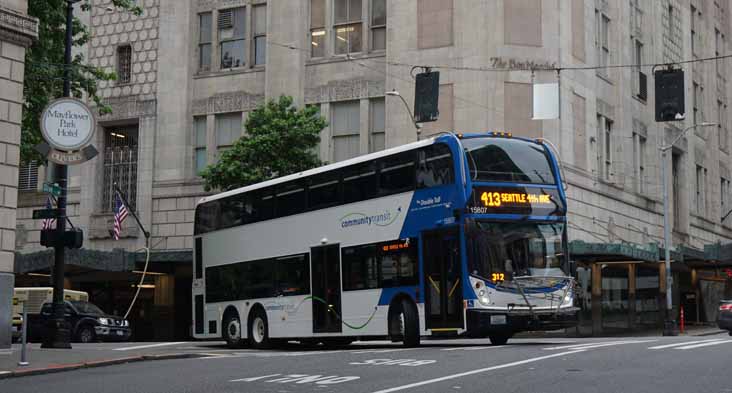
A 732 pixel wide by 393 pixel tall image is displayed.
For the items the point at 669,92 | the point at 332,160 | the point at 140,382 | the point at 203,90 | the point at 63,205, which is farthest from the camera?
the point at 203,90

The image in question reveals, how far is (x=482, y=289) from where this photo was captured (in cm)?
2188

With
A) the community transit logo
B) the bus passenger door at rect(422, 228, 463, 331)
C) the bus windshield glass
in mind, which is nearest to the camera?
the bus passenger door at rect(422, 228, 463, 331)

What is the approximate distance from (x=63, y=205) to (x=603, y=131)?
28251 mm

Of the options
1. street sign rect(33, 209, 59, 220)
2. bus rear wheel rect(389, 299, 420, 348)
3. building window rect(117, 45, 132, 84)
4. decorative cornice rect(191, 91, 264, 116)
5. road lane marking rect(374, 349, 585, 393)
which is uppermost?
building window rect(117, 45, 132, 84)

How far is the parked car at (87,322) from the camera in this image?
118 feet

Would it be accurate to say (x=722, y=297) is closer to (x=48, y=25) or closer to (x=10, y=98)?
(x=48, y=25)

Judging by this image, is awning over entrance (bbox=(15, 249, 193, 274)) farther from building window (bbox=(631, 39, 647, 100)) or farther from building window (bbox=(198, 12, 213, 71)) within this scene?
building window (bbox=(631, 39, 647, 100))

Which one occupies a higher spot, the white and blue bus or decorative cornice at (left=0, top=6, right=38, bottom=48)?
decorative cornice at (left=0, top=6, right=38, bottom=48)

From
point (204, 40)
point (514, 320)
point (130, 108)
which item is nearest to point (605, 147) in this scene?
point (204, 40)

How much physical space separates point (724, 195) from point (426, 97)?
127 ft

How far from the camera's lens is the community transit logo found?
23.8m

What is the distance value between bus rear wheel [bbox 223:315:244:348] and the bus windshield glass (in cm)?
1002

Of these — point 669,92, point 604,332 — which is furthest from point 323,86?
point 669,92

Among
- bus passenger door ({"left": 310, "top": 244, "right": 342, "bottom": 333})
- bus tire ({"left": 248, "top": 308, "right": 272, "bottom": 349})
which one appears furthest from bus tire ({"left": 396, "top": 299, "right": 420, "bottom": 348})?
bus tire ({"left": 248, "top": 308, "right": 272, "bottom": 349})
